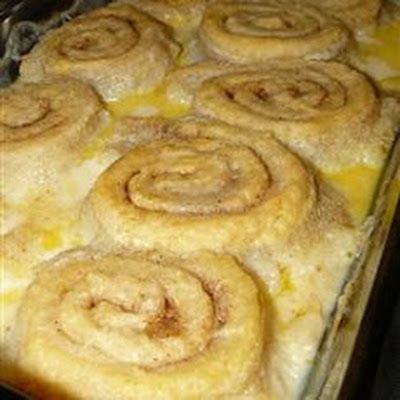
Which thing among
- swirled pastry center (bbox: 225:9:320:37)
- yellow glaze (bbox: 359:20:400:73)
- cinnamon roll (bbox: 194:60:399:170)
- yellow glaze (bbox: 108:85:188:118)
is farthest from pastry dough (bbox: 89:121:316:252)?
yellow glaze (bbox: 359:20:400:73)

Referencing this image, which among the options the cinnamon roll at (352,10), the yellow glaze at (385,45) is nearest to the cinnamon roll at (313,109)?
the yellow glaze at (385,45)

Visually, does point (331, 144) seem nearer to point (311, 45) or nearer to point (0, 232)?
point (311, 45)

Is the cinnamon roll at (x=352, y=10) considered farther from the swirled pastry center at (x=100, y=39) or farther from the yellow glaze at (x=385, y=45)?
the swirled pastry center at (x=100, y=39)

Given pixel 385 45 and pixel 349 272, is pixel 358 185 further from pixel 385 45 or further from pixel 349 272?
pixel 385 45

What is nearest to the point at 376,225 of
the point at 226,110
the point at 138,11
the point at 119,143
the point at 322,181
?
the point at 322,181

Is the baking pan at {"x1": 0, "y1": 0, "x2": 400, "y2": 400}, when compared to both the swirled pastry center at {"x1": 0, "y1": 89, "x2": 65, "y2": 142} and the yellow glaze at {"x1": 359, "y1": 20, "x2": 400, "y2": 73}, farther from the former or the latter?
the yellow glaze at {"x1": 359, "y1": 20, "x2": 400, "y2": 73}

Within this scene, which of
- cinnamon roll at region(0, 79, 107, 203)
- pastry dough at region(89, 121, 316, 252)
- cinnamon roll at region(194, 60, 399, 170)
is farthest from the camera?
cinnamon roll at region(194, 60, 399, 170)
